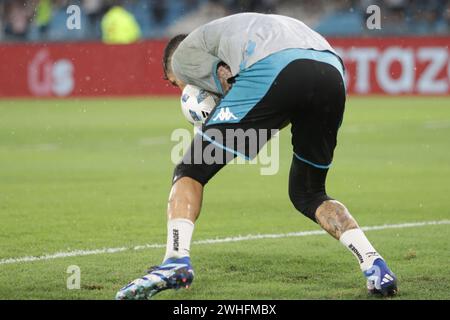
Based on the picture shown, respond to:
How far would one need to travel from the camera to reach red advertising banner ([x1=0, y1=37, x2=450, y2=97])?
2442 cm

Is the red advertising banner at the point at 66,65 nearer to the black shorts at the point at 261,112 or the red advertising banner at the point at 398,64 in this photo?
the red advertising banner at the point at 398,64

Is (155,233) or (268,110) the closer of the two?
(268,110)

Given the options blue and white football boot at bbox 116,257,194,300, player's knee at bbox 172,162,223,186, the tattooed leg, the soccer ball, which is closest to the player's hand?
the soccer ball

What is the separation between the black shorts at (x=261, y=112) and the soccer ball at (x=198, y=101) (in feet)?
Result: 1.50

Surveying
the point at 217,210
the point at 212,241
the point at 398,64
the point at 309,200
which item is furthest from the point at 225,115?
the point at 398,64

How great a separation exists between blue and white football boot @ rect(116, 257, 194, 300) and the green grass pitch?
0.31 meters

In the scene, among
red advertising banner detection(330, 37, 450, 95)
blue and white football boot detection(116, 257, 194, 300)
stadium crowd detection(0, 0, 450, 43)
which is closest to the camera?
blue and white football boot detection(116, 257, 194, 300)

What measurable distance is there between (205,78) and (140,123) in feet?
43.9

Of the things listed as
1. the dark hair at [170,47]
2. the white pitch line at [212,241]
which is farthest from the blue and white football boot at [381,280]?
the white pitch line at [212,241]

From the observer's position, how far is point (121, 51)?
25.1m

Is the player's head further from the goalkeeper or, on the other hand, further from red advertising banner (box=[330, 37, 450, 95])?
red advertising banner (box=[330, 37, 450, 95])

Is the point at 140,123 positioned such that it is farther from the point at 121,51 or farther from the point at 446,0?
the point at 446,0
